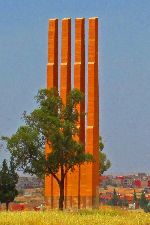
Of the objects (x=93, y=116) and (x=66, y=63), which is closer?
(x=93, y=116)

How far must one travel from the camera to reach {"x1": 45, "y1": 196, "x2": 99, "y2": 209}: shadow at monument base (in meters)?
59.0

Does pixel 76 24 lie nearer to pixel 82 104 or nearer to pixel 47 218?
pixel 82 104

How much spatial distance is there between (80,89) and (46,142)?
25.4ft

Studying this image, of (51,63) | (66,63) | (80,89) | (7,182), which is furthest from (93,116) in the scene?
(7,182)

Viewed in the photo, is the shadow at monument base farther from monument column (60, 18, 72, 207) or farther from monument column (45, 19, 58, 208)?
monument column (60, 18, 72, 207)

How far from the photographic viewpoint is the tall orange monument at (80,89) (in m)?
59.4

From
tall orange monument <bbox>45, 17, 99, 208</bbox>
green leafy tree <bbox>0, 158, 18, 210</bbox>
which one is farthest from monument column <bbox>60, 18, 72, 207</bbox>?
green leafy tree <bbox>0, 158, 18, 210</bbox>

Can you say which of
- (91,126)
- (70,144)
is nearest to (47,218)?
(70,144)

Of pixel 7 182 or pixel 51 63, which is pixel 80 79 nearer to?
pixel 51 63

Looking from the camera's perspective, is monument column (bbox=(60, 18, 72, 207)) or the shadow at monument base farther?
monument column (bbox=(60, 18, 72, 207))

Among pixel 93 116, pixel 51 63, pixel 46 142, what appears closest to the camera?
pixel 46 142

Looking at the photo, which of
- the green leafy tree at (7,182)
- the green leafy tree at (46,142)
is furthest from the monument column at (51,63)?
the green leafy tree at (46,142)

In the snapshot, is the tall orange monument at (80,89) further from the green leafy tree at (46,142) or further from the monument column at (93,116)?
the green leafy tree at (46,142)

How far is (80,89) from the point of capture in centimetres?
5956
